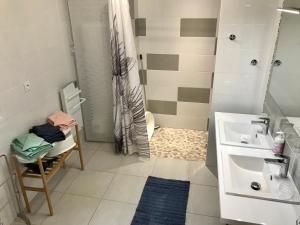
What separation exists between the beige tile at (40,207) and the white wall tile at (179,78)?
1.77 m

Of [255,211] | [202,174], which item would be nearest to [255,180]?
[255,211]

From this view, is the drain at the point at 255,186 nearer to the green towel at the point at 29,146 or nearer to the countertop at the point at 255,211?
the countertop at the point at 255,211

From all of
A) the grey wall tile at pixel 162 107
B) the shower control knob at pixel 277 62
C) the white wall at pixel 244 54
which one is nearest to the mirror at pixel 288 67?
the shower control knob at pixel 277 62

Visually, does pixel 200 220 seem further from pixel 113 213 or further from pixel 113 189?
pixel 113 189

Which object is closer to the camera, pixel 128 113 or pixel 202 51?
pixel 128 113

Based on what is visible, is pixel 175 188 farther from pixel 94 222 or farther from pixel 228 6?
pixel 228 6

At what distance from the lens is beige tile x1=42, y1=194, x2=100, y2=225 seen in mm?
2086

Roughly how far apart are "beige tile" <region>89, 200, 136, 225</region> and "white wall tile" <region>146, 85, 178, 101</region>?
1.57 meters

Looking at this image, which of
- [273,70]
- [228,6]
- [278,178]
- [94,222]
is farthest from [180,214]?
[228,6]

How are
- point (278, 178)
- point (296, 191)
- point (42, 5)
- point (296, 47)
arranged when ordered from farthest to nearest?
point (42, 5) < point (296, 47) < point (278, 178) < point (296, 191)

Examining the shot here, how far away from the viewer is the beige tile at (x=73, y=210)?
209cm

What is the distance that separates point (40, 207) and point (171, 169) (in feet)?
4.33

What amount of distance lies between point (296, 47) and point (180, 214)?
155cm

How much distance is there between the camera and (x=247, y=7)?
79.9 inches
